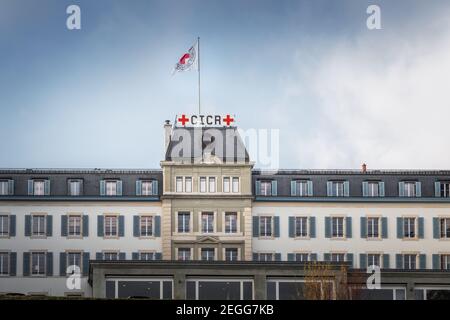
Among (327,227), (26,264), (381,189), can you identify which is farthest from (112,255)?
(381,189)

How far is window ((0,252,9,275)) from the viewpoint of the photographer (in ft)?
242

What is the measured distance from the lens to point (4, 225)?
75.2m

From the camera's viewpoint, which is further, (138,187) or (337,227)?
(138,187)

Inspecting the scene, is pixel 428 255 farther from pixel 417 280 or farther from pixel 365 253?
pixel 417 280

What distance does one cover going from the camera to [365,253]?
7575 cm

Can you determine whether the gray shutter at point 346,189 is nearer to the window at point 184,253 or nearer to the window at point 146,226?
the window at point 184,253

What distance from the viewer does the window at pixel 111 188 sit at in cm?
7694

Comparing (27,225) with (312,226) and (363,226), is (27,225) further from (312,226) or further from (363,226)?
(363,226)

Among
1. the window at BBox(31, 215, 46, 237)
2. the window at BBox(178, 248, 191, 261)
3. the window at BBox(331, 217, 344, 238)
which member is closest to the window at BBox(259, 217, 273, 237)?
the window at BBox(331, 217, 344, 238)

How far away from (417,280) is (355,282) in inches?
170

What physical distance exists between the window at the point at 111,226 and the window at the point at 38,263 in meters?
5.17

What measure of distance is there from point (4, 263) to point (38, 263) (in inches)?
104
